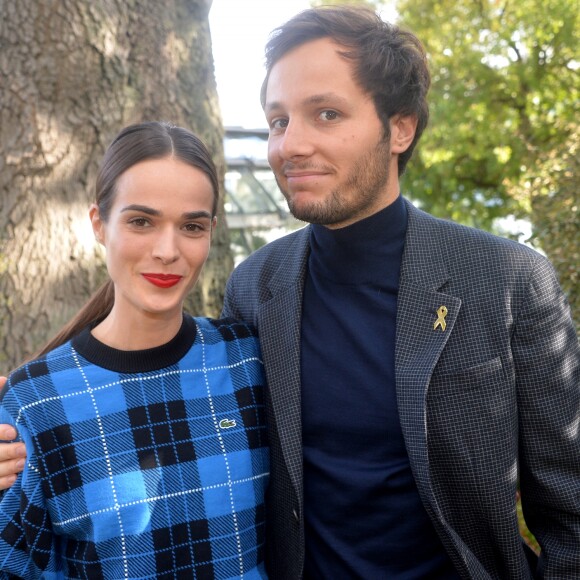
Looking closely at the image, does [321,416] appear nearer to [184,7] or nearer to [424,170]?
[184,7]

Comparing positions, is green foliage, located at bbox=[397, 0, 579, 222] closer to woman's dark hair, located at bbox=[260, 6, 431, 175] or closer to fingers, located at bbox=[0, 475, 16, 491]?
woman's dark hair, located at bbox=[260, 6, 431, 175]

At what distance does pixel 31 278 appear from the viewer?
3.39 meters

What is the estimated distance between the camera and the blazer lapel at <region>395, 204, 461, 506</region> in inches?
90.2

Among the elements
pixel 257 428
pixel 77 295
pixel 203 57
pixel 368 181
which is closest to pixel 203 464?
pixel 257 428

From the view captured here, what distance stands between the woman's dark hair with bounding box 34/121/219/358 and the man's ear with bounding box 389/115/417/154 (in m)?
0.67

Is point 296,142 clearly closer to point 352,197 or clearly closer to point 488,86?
point 352,197

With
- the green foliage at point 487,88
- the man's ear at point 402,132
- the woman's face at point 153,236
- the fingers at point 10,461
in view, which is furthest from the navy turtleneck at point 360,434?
the green foliage at point 487,88

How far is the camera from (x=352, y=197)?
8.29 feet

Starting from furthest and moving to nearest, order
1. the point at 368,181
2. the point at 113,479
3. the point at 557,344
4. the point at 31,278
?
the point at 31,278 → the point at 368,181 → the point at 557,344 → the point at 113,479

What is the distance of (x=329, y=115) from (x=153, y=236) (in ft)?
2.33

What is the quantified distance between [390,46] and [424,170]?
16.5 metres

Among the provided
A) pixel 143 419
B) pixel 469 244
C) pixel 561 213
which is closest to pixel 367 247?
pixel 469 244

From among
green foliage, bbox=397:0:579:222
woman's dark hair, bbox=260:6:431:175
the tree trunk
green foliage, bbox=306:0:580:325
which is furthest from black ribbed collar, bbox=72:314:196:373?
green foliage, bbox=397:0:579:222

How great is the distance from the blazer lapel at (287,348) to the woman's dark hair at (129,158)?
388mm
